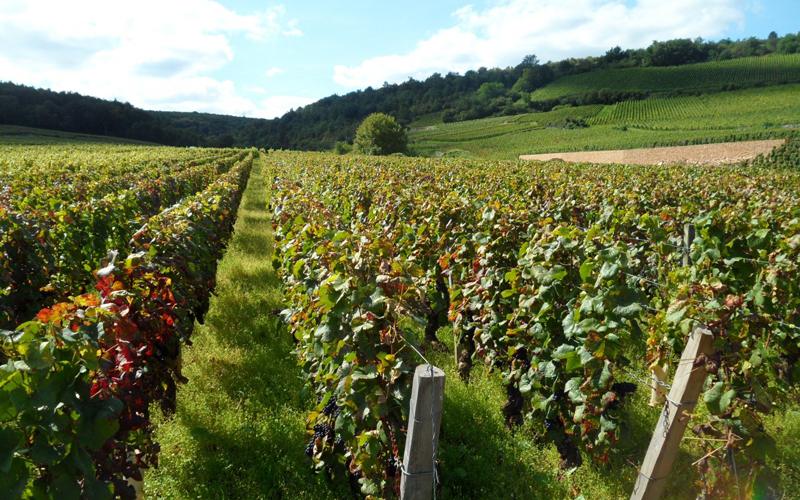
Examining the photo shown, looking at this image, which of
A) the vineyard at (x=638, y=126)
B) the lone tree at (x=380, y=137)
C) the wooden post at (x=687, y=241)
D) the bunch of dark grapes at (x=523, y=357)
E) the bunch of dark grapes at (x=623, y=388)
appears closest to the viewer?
the bunch of dark grapes at (x=623, y=388)

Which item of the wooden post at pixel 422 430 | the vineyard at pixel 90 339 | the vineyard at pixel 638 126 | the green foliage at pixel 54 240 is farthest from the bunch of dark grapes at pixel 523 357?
the vineyard at pixel 638 126

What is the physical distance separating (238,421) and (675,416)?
131 inches

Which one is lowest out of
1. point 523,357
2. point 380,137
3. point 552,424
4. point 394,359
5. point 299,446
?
point 299,446

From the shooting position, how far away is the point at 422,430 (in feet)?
6.19

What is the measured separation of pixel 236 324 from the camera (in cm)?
581

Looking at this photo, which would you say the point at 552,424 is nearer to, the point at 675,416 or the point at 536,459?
the point at 536,459

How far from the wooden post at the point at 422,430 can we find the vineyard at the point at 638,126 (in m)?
53.3

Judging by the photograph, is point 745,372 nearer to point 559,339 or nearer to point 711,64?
point 559,339

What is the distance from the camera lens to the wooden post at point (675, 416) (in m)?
2.30

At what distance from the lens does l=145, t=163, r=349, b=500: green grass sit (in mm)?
3166

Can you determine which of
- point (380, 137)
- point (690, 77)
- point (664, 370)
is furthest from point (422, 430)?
point (690, 77)

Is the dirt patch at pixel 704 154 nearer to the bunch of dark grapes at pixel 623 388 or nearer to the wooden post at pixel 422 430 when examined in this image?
the bunch of dark grapes at pixel 623 388

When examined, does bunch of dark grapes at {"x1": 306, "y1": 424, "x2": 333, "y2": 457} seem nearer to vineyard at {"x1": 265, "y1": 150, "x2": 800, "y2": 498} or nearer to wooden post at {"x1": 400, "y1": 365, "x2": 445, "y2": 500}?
vineyard at {"x1": 265, "y1": 150, "x2": 800, "y2": 498}

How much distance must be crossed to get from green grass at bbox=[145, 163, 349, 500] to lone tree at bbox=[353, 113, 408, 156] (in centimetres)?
5441
